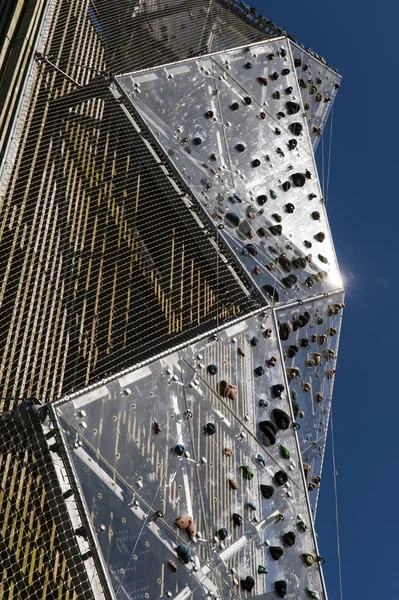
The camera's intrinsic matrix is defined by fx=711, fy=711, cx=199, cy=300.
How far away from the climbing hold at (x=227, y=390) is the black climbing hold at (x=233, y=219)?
1.86 m

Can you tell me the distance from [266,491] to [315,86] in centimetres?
606

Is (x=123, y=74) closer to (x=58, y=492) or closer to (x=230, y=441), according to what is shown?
(x=230, y=441)

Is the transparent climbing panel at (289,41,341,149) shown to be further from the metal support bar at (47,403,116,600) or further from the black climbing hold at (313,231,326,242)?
the metal support bar at (47,403,116,600)

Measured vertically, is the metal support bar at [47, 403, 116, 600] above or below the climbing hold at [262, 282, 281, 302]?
above

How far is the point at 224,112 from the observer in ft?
25.5

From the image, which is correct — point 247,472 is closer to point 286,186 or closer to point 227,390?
point 227,390

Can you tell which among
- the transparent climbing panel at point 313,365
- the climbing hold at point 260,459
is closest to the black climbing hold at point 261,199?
the transparent climbing panel at point 313,365

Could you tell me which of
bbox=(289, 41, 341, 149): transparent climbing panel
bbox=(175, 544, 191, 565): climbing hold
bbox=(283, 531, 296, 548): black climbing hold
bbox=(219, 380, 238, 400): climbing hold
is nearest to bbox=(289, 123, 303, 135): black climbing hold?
bbox=(289, 41, 341, 149): transparent climbing panel

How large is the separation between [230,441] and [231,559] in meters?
0.84

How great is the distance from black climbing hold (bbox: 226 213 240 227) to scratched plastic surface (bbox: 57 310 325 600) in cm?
114

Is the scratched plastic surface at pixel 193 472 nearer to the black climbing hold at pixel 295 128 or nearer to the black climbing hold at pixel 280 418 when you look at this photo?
the black climbing hold at pixel 280 418

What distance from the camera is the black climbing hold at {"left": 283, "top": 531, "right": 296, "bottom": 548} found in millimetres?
5365

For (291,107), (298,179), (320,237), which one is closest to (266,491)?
(320,237)

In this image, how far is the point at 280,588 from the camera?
5059 millimetres
